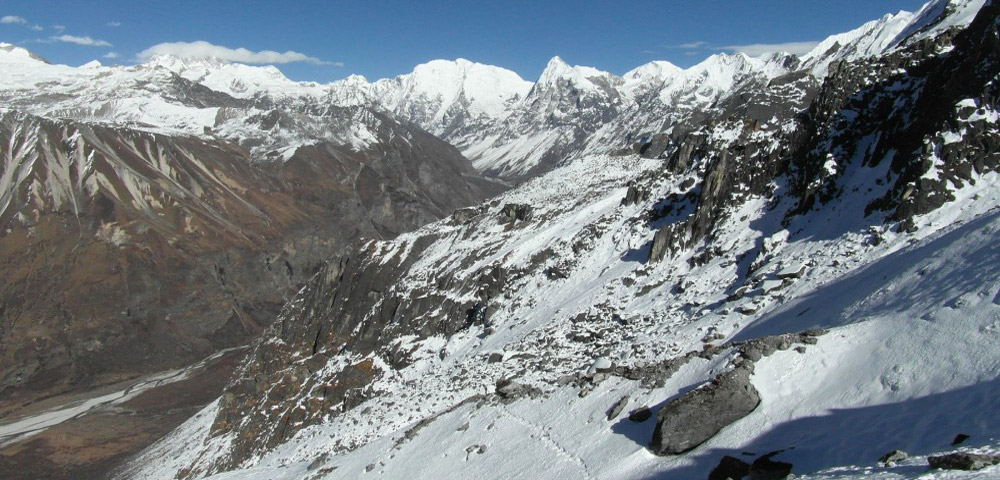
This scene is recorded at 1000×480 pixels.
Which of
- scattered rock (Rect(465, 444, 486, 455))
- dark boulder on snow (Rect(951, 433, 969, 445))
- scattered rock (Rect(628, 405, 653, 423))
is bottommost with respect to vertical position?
dark boulder on snow (Rect(951, 433, 969, 445))

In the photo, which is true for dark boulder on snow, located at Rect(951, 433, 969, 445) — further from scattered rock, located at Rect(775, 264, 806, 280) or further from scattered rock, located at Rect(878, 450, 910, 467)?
scattered rock, located at Rect(775, 264, 806, 280)

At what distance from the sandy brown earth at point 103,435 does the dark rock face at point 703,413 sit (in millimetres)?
97635

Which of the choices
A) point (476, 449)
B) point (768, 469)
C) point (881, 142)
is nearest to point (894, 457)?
point (768, 469)

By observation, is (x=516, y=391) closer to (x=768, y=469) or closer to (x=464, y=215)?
(x=768, y=469)

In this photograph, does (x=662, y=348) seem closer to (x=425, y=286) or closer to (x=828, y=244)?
(x=828, y=244)

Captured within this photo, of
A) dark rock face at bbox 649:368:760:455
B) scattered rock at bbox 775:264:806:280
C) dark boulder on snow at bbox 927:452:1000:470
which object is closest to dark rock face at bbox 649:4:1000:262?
scattered rock at bbox 775:264:806:280

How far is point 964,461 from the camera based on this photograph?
11.2 meters

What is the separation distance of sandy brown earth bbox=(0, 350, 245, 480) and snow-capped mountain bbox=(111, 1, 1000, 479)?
3547 centimetres

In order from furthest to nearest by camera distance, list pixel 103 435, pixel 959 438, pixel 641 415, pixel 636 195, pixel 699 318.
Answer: pixel 103 435 < pixel 636 195 < pixel 699 318 < pixel 641 415 < pixel 959 438

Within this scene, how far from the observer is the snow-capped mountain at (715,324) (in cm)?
1769

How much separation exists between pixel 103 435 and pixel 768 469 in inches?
5058

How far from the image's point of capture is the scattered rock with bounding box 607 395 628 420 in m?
22.5

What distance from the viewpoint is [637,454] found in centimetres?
1964

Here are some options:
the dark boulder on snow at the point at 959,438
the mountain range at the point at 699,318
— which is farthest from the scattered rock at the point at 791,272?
the dark boulder on snow at the point at 959,438
